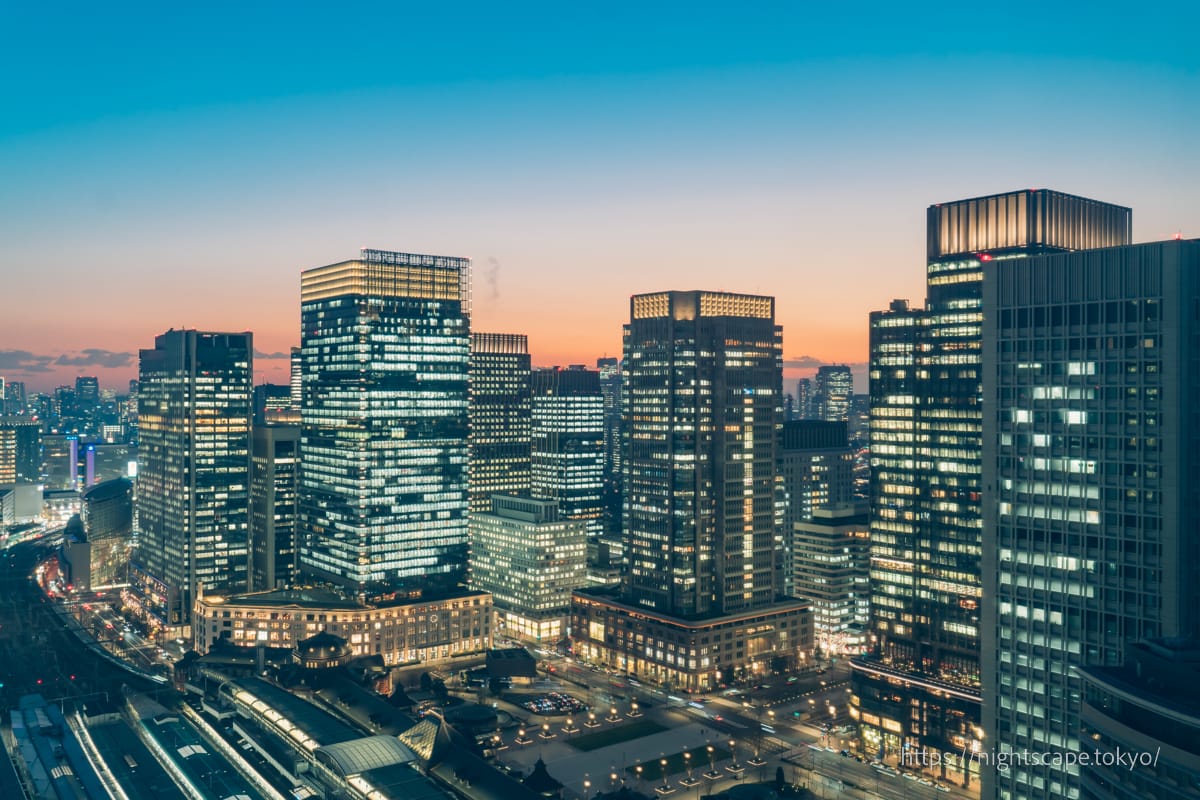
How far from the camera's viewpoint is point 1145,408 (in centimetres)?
12094

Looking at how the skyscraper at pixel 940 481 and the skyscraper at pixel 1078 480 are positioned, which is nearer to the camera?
the skyscraper at pixel 1078 480

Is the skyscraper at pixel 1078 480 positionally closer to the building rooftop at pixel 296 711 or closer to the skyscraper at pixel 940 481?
the skyscraper at pixel 940 481

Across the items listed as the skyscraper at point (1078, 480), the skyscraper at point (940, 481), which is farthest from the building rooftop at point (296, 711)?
the skyscraper at point (1078, 480)

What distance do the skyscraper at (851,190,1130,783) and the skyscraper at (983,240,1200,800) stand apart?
157 ft

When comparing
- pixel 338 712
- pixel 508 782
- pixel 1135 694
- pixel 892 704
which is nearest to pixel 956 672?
pixel 892 704

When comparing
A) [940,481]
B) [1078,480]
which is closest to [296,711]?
[940,481]

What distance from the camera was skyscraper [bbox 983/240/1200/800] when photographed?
11850 cm

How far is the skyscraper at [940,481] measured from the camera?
18275 cm

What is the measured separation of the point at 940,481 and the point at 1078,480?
64.6 meters

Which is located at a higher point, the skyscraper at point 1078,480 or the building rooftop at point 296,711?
the skyscraper at point 1078,480

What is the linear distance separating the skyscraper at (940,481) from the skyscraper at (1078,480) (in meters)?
47.7

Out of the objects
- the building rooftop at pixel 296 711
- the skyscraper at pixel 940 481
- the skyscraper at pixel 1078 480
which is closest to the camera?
the skyscraper at pixel 1078 480

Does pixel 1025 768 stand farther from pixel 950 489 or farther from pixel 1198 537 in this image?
pixel 950 489

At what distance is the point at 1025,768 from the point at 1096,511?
36.2 meters
